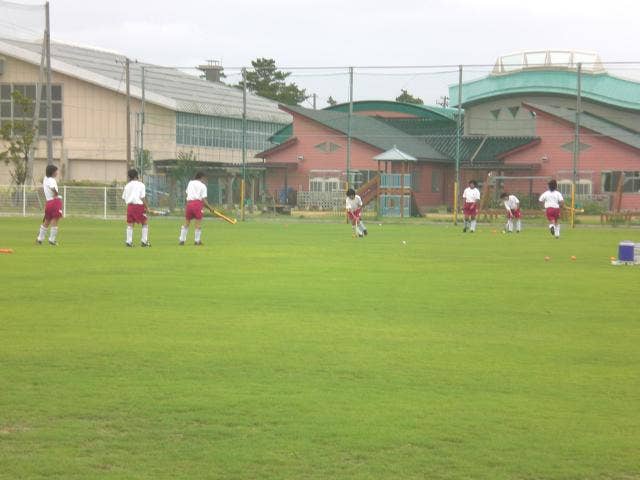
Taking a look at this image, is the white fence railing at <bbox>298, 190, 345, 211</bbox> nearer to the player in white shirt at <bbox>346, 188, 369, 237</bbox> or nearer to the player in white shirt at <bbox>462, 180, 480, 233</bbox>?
the player in white shirt at <bbox>462, 180, 480, 233</bbox>

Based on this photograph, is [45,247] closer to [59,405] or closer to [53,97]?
[59,405]

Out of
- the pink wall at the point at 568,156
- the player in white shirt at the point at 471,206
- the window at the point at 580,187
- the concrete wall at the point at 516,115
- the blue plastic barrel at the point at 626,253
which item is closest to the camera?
the blue plastic barrel at the point at 626,253

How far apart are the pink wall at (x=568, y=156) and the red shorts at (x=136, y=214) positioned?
25537mm

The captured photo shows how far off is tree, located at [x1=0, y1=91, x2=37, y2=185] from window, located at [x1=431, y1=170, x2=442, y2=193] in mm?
19903

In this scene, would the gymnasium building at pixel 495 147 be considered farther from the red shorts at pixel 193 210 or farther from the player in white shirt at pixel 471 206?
the red shorts at pixel 193 210

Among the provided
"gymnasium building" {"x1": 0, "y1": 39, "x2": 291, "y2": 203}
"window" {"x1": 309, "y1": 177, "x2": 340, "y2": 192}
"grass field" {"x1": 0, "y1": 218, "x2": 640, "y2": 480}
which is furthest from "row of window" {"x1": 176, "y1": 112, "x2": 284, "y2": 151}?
"grass field" {"x1": 0, "y1": 218, "x2": 640, "y2": 480}

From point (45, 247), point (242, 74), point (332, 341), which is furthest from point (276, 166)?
point (332, 341)

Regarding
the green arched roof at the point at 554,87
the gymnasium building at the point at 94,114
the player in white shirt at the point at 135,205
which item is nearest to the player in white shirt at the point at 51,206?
the player in white shirt at the point at 135,205

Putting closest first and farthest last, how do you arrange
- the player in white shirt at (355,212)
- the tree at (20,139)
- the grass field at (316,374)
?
the grass field at (316,374)
the player in white shirt at (355,212)
the tree at (20,139)

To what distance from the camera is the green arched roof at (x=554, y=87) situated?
49.9m

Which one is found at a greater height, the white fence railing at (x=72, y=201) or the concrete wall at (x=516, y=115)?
the concrete wall at (x=516, y=115)

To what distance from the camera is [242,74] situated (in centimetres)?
4400

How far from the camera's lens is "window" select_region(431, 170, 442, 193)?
5228cm

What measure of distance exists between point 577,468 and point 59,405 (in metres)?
3.55
